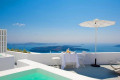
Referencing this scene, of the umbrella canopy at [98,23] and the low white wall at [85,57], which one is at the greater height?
the umbrella canopy at [98,23]

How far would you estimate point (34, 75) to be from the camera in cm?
345

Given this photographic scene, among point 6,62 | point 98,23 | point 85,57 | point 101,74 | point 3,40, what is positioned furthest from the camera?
point 85,57

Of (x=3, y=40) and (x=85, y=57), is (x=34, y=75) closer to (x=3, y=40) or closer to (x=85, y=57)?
(x=3, y=40)

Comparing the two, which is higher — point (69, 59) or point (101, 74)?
point (69, 59)

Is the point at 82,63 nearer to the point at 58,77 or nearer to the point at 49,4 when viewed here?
the point at 58,77

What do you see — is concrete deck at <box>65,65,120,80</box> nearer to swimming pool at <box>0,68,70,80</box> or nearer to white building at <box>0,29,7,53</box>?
swimming pool at <box>0,68,70,80</box>

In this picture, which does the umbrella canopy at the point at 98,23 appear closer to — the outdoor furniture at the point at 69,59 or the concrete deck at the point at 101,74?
the outdoor furniture at the point at 69,59

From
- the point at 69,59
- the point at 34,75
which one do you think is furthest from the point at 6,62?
the point at 69,59

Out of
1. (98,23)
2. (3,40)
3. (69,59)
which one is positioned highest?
(98,23)

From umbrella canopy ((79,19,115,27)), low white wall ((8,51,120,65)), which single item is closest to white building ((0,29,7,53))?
low white wall ((8,51,120,65))

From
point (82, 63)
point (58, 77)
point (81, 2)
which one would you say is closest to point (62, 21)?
point (81, 2)

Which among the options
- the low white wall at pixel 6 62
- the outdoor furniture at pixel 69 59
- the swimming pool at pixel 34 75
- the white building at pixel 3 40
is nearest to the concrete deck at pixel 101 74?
the outdoor furniture at pixel 69 59

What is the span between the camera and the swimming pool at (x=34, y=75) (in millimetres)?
3041

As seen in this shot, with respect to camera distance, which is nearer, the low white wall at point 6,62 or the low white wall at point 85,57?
the low white wall at point 6,62
